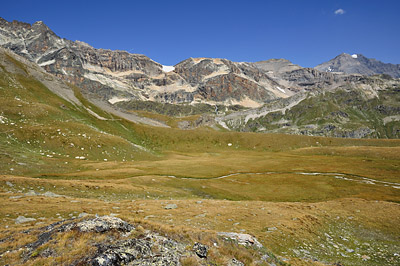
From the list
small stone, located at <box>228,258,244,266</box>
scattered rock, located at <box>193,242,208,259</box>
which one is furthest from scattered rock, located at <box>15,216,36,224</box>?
small stone, located at <box>228,258,244,266</box>

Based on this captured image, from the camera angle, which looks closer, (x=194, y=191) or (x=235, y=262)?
(x=235, y=262)

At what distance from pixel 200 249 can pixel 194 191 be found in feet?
125

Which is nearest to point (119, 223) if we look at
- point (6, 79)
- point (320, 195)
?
point (320, 195)

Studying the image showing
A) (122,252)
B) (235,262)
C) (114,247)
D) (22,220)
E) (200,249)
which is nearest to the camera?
(122,252)

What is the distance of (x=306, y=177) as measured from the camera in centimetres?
7144

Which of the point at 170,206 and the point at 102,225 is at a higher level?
the point at 102,225

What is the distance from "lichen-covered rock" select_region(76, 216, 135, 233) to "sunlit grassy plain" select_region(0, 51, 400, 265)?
2.67 metres

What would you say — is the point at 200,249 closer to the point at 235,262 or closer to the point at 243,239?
the point at 235,262

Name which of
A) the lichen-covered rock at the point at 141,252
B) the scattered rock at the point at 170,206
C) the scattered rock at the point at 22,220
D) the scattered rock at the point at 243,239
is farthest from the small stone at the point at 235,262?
the scattered rock at the point at 22,220

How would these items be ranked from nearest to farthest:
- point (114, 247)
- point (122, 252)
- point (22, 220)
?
1. point (122, 252)
2. point (114, 247)
3. point (22, 220)

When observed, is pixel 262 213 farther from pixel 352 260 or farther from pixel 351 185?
pixel 351 185

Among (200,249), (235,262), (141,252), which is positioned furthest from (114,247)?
(235,262)

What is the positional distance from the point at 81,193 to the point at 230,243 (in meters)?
29.1

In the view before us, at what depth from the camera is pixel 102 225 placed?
14805mm
